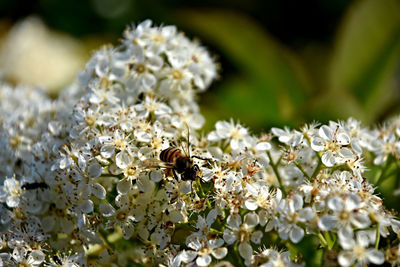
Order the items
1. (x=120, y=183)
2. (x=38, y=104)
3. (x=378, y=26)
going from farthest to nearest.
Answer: (x=378, y=26) < (x=38, y=104) < (x=120, y=183)

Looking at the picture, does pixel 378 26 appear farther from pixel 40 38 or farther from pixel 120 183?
pixel 40 38

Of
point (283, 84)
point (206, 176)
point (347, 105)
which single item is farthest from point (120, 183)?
point (283, 84)

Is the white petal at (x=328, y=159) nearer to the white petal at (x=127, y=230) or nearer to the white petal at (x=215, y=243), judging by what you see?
the white petal at (x=215, y=243)

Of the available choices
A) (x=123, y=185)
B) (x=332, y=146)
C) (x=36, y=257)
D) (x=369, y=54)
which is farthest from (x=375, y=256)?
(x=369, y=54)

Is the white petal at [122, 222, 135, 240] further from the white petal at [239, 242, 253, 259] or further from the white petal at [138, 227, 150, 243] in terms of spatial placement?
the white petal at [239, 242, 253, 259]

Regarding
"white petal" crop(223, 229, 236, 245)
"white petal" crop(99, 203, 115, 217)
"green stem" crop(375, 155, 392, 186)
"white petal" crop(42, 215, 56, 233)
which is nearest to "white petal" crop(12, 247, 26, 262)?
"white petal" crop(42, 215, 56, 233)

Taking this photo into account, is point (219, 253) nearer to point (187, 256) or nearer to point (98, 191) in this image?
point (187, 256)

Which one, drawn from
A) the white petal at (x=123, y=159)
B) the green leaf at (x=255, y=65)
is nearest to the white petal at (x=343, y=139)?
the white petal at (x=123, y=159)
